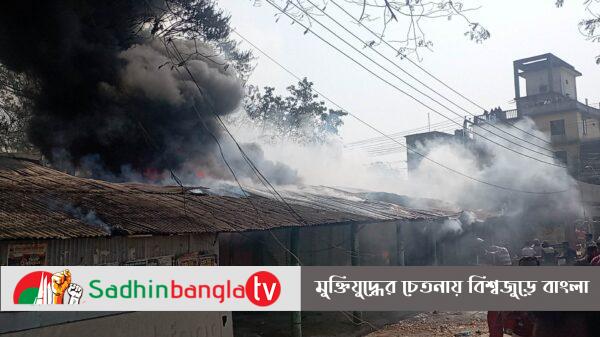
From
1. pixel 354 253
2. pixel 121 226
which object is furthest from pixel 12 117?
pixel 121 226

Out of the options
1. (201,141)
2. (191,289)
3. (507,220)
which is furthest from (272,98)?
(191,289)

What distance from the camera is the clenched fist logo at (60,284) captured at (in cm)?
573

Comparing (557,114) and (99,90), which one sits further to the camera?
(557,114)

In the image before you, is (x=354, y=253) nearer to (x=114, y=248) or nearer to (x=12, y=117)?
(x=114, y=248)

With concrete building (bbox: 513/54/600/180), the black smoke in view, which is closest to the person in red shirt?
the black smoke

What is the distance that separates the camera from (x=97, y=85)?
1627cm

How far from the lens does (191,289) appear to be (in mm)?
6543

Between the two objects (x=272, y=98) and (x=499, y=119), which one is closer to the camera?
(x=272, y=98)

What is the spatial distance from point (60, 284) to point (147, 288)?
3.61 feet

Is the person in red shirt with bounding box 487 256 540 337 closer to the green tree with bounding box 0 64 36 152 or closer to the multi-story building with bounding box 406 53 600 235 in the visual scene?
the green tree with bounding box 0 64 36 152

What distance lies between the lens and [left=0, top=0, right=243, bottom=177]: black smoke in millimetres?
15195

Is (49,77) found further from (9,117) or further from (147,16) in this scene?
(9,117)

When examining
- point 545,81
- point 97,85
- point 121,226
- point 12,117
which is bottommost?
point 121,226

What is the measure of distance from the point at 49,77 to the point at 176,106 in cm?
453
